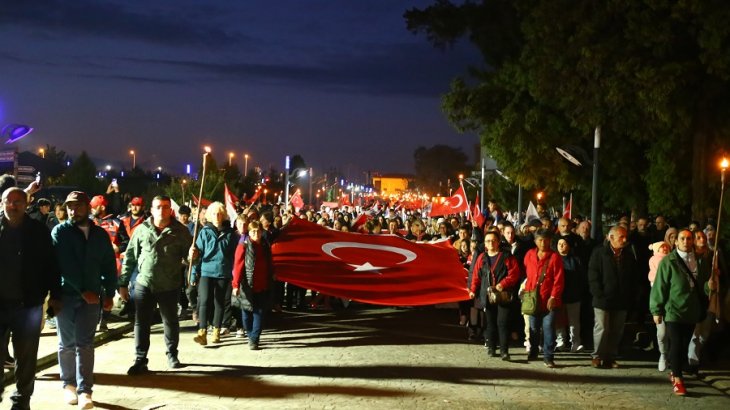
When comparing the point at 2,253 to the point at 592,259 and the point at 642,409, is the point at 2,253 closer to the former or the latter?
the point at 642,409

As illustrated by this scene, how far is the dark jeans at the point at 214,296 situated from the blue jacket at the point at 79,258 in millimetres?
3609

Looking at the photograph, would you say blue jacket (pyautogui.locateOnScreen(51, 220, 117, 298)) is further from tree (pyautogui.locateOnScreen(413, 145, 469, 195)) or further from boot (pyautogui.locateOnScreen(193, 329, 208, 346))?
tree (pyautogui.locateOnScreen(413, 145, 469, 195))

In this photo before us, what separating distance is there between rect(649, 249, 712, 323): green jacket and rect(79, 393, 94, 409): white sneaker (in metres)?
6.10

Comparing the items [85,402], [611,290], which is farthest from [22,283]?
[611,290]

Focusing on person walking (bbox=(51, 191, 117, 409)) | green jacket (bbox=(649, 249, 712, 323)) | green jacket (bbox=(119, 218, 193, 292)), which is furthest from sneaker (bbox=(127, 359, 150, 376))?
green jacket (bbox=(649, 249, 712, 323))

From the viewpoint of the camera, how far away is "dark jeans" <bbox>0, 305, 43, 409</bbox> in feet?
23.4

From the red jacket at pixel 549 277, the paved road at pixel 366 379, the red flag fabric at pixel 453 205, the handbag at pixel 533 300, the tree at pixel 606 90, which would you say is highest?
the tree at pixel 606 90

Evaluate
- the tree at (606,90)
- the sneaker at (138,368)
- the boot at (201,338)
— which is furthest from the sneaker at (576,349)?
the tree at (606,90)

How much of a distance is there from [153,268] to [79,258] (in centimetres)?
160

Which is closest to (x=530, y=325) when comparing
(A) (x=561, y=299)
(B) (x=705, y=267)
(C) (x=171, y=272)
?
(A) (x=561, y=299)

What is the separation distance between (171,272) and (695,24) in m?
16.4

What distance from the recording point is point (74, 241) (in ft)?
26.1

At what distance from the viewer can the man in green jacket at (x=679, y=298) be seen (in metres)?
9.34

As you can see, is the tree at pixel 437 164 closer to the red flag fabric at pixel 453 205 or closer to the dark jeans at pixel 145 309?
the red flag fabric at pixel 453 205
